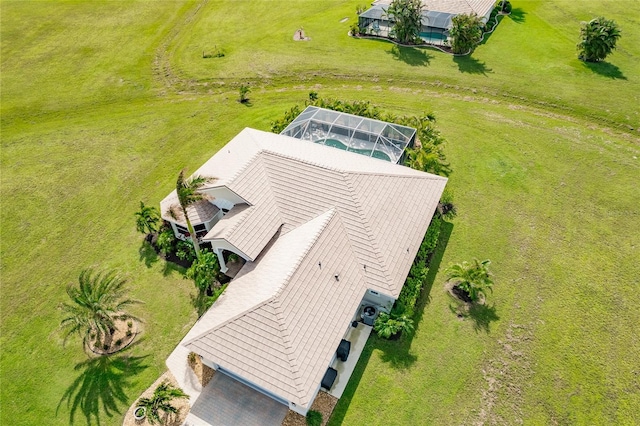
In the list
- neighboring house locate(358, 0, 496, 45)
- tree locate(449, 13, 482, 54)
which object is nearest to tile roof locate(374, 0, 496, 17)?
neighboring house locate(358, 0, 496, 45)

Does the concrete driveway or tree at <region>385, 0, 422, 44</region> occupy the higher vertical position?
tree at <region>385, 0, 422, 44</region>

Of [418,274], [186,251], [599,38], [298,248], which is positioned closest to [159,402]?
[186,251]

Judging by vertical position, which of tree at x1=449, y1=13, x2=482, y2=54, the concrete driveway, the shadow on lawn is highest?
tree at x1=449, y1=13, x2=482, y2=54

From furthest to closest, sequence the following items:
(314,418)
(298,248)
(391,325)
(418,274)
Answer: (418,274) < (298,248) < (391,325) < (314,418)

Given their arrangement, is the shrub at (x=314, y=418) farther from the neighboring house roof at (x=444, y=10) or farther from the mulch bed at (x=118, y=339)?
the neighboring house roof at (x=444, y=10)

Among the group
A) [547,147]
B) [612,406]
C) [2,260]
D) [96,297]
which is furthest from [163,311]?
[547,147]

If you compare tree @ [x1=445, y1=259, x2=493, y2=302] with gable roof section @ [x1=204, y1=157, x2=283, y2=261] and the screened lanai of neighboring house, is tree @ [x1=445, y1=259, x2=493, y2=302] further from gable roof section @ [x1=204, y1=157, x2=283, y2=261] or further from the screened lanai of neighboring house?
gable roof section @ [x1=204, y1=157, x2=283, y2=261]

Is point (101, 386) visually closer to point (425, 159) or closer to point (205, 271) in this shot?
point (205, 271)
